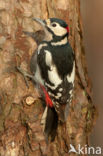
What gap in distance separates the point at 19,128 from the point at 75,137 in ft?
1.96

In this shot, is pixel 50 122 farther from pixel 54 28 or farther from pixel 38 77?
pixel 54 28

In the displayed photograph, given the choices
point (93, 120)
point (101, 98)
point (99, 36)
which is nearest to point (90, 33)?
point (99, 36)

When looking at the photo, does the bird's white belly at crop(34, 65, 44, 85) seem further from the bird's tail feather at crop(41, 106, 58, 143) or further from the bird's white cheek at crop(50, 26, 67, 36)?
the bird's white cheek at crop(50, 26, 67, 36)

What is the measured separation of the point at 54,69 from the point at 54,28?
37 centimetres

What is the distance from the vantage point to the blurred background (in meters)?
4.41

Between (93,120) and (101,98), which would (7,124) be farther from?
(101,98)

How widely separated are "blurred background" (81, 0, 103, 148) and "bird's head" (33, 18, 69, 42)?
5.98 feet

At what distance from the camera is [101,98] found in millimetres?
4512

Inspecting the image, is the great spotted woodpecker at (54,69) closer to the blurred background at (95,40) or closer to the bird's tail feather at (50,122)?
the bird's tail feather at (50,122)

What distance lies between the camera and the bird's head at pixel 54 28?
263 cm

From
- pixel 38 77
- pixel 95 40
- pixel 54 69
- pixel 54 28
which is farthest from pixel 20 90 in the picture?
pixel 95 40

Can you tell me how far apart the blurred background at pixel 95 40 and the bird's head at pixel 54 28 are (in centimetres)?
182

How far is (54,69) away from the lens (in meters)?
2.65

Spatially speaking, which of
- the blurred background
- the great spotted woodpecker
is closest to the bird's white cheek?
the great spotted woodpecker
